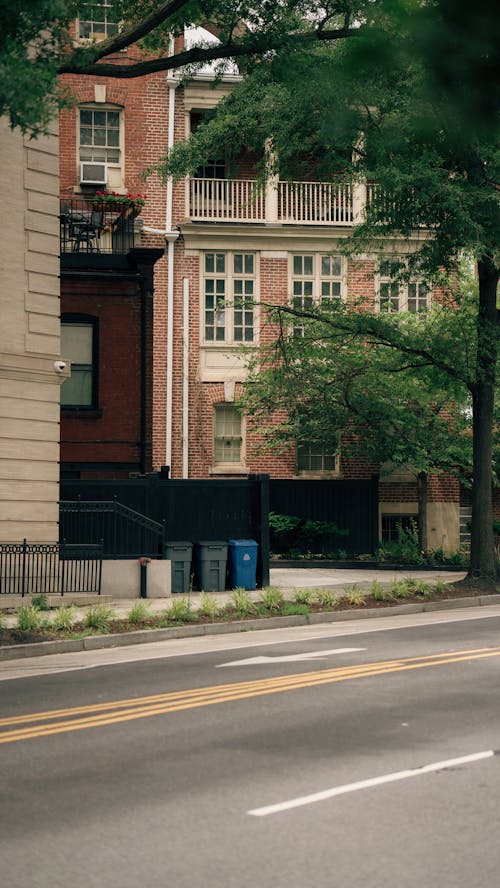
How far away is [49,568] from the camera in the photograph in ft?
69.9

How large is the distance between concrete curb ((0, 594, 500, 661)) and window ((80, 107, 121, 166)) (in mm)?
17842

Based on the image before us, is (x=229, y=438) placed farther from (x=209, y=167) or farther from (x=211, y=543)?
(x=211, y=543)

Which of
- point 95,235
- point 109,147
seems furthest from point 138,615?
point 109,147

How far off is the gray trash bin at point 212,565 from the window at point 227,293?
12166 mm

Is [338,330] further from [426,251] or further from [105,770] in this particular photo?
[105,770]

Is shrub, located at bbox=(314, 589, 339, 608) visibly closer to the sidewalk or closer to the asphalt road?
the sidewalk

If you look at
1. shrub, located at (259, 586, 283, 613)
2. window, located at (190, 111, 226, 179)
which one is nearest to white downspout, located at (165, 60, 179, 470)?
window, located at (190, 111, 226, 179)

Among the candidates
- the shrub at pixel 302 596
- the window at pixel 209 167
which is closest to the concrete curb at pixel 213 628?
the shrub at pixel 302 596

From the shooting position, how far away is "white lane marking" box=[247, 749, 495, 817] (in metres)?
7.10

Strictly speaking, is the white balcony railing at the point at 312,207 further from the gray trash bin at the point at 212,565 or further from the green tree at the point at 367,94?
the gray trash bin at the point at 212,565

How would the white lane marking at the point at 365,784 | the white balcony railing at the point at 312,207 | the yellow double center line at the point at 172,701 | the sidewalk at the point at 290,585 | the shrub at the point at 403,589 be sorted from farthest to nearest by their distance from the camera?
1. the white balcony railing at the point at 312,207
2. the shrub at the point at 403,589
3. the sidewalk at the point at 290,585
4. the yellow double center line at the point at 172,701
5. the white lane marking at the point at 365,784

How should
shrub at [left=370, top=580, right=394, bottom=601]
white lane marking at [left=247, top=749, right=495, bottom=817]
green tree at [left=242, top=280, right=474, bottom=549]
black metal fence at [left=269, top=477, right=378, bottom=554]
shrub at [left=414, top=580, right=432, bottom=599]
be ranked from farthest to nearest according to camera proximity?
black metal fence at [left=269, top=477, right=378, bottom=554] → green tree at [left=242, top=280, right=474, bottom=549] → shrub at [left=414, top=580, right=432, bottom=599] → shrub at [left=370, top=580, right=394, bottom=601] → white lane marking at [left=247, top=749, right=495, bottom=817]

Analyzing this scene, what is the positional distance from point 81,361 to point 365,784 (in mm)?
21414

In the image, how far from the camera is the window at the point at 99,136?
34.2 m
